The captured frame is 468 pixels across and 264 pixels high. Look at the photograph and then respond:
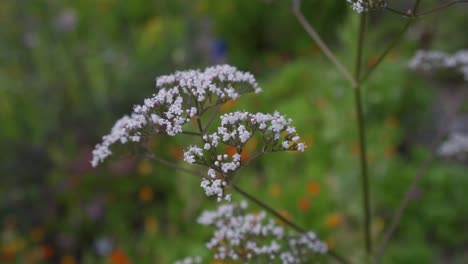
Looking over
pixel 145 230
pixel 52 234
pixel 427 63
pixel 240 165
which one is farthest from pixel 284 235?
pixel 52 234

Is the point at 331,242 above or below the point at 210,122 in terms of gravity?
Answer: above

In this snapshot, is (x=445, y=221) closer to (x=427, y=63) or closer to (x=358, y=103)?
(x=427, y=63)

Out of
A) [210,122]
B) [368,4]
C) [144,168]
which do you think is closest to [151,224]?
[144,168]

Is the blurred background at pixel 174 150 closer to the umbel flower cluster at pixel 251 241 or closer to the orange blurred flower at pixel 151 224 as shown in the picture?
the orange blurred flower at pixel 151 224

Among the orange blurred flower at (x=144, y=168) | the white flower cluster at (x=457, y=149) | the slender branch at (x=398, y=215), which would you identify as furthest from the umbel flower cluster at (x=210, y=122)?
the orange blurred flower at (x=144, y=168)

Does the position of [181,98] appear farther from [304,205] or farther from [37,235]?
[37,235]

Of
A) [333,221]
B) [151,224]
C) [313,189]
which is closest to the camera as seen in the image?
[333,221]
